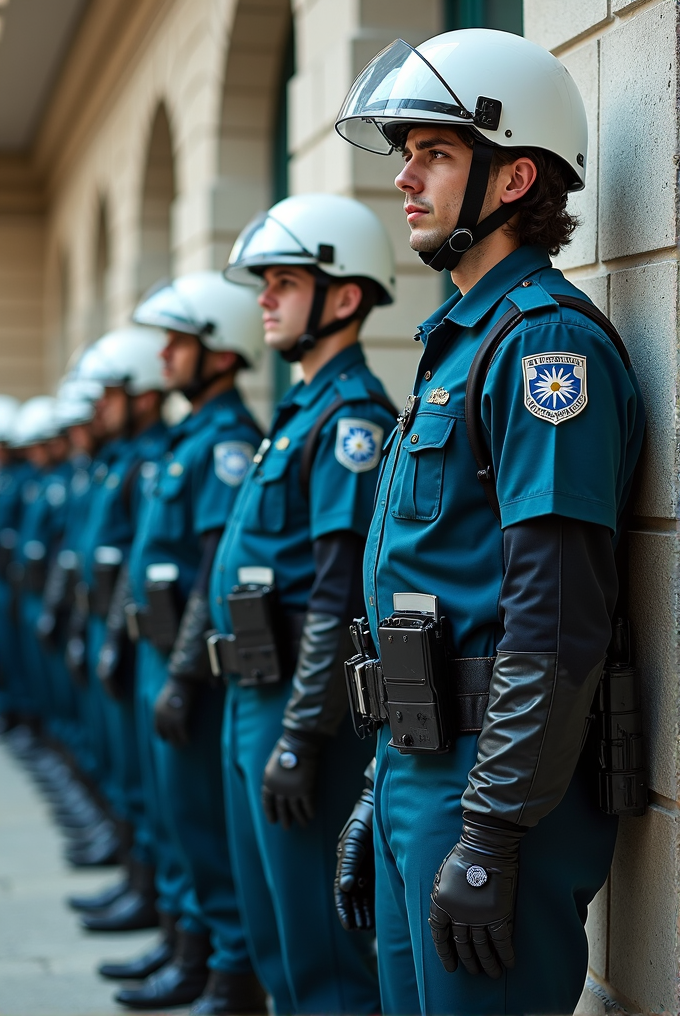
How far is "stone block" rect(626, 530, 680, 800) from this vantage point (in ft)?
6.59

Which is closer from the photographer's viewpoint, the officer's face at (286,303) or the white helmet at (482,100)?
the white helmet at (482,100)

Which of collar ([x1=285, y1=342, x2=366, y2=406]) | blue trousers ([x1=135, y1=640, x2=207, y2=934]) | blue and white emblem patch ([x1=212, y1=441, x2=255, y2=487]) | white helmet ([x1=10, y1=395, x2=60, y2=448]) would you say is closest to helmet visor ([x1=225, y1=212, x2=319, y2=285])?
collar ([x1=285, y1=342, x2=366, y2=406])

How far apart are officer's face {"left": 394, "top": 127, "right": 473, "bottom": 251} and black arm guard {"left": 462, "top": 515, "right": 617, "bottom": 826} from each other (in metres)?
0.58

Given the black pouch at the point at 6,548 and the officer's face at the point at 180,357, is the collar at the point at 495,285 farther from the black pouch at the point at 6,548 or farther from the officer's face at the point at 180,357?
the black pouch at the point at 6,548

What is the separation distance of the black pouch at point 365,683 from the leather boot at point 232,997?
168cm

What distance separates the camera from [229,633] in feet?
10.6

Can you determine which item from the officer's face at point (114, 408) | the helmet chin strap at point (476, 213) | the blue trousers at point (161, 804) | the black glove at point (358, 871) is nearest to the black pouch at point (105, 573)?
the officer's face at point (114, 408)

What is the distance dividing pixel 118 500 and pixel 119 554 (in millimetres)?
244

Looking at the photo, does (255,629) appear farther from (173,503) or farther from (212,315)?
(212,315)

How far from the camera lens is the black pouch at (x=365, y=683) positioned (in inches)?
84.4

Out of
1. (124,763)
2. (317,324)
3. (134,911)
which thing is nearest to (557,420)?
(317,324)

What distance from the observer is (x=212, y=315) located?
423 cm

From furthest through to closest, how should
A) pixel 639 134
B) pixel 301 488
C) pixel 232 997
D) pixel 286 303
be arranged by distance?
1. pixel 232 997
2. pixel 286 303
3. pixel 301 488
4. pixel 639 134

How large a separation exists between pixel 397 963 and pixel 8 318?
547 inches
